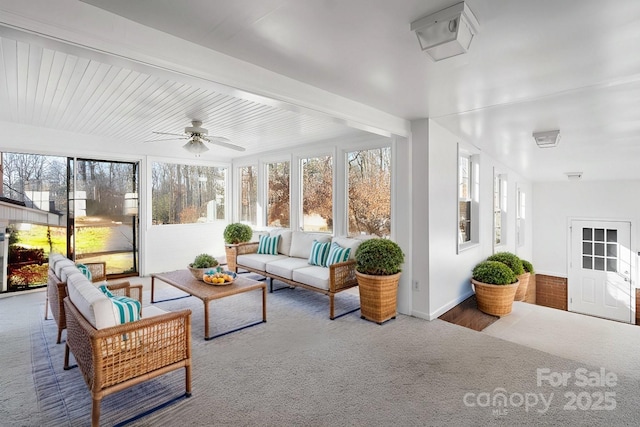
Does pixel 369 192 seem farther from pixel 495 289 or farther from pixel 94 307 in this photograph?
pixel 94 307

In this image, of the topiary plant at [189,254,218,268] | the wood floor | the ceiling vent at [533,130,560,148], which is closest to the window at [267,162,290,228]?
the topiary plant at [189,254,218,268]

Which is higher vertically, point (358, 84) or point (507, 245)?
point (358, 84)

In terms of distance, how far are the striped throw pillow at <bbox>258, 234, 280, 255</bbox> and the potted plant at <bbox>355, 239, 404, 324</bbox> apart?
2.14m

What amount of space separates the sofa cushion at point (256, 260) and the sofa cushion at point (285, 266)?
0.53 ft

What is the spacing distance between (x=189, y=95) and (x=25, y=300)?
3976mm

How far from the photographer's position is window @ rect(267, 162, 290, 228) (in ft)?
20.8

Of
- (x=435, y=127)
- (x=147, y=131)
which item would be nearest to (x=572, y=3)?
(x=435, y=127)

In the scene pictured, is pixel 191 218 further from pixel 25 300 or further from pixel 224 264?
pixel 25 300

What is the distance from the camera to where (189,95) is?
321 centimetres

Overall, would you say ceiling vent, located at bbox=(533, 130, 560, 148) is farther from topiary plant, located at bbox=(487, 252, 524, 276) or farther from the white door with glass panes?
the white door with glass panes

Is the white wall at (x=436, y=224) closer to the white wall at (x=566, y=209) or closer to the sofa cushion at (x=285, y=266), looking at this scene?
the sofa cushion at (x=285, y=266)

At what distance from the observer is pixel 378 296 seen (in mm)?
3641

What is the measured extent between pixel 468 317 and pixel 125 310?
368 cm

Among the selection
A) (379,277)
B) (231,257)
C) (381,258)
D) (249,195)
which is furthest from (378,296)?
(249,195)
